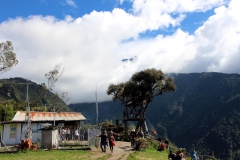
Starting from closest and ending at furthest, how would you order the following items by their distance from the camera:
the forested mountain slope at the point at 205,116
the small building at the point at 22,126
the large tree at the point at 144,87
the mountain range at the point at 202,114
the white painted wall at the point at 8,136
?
1. the white painted wall at the point at 8,136
2. the small building at the point at 22,126
3. the large tree at the point at 144,87
4. the mountain range at the point at 202,114
5. the forested mountain slope at the point at 205,116

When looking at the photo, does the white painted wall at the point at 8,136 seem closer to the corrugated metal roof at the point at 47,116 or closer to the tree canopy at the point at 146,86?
the corrugated metal roof at the point at 47,116

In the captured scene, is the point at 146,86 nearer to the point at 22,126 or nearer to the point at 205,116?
the point at 22,126

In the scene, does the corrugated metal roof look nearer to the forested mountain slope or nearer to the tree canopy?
the tree canopy

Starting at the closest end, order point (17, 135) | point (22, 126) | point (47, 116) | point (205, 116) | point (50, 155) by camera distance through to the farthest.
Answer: point (50, 155), point (17, 135), point (22, 126), point (47, 116), point (205, 116)

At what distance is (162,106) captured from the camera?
191m

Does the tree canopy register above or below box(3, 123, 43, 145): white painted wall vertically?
above

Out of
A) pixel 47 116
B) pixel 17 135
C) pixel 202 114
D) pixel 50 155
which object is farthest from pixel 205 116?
pixel 50 155

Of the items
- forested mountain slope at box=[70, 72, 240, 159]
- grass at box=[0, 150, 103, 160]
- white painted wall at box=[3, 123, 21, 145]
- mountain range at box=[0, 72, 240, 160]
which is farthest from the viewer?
forested mountain slope at box=[70, 72, 240, 159]

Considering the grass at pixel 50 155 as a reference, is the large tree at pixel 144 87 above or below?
above

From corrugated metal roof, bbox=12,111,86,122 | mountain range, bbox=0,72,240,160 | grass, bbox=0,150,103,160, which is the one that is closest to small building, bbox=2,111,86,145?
corrugated metal roof, bbox=12,111,86,122

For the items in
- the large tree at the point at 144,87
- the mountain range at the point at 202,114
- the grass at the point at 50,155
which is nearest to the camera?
the grass at the point at 50,155

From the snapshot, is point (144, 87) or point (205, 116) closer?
point (144, 87)

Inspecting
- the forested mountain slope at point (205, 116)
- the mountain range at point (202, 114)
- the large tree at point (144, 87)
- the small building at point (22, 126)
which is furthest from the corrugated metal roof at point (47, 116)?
the forested mountain slope at point (205, 116)

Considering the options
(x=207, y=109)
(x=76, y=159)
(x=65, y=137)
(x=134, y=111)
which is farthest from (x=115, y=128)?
(x=207, y=109)
